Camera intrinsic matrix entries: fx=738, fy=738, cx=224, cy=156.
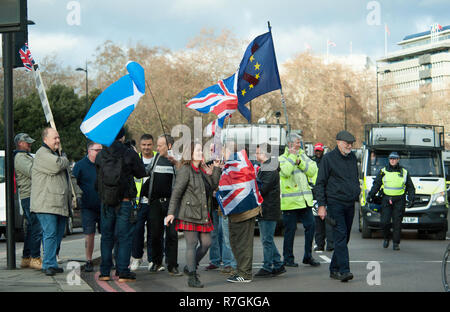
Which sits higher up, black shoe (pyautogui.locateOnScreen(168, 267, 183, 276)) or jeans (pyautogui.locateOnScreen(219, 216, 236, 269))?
jeans (pyautogui.locateOnScreen(219, 216, 236, 269))

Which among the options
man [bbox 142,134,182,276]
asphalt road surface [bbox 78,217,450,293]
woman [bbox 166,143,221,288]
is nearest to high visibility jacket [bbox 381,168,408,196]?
asphalt road surface [bbox 78,217,450,293]

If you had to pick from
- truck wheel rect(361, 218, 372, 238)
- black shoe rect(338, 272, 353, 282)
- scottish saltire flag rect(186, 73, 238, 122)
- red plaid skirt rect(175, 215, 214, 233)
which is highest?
scottish saltire flag rect(186, 73, 238, 122)

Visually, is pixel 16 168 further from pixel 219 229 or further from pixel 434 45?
pixel 434 45

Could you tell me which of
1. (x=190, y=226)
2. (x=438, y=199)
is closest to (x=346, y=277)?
(x=190, y=226)

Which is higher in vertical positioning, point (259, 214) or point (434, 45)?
point (434, 45)

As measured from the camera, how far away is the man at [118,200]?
911 cm

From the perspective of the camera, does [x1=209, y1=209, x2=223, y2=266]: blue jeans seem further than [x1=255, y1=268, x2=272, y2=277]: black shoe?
Yes

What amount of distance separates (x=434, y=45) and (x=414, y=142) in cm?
15083

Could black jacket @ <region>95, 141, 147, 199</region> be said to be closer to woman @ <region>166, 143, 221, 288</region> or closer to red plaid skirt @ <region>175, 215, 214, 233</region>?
woman @ <region>166, 143, 221, 288</region>

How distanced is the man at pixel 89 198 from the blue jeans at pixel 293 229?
2.79 meters

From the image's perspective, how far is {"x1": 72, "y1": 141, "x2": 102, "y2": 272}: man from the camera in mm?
10242

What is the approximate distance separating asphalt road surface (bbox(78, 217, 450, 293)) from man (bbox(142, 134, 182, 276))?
0.36m
